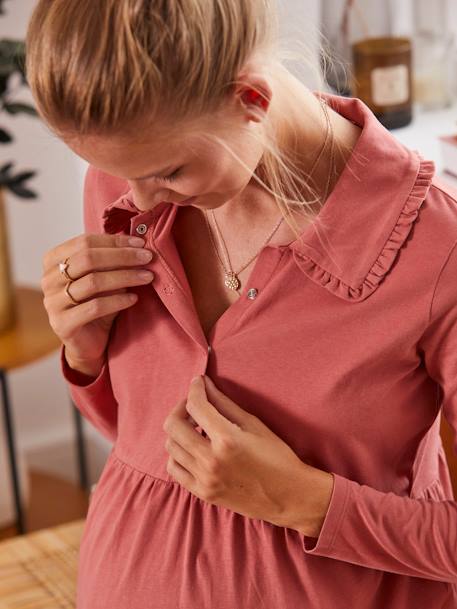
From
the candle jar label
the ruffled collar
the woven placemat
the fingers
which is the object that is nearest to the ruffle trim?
the ruffled collar

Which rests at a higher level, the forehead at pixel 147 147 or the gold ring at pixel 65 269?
the forehead at pixel 147 147

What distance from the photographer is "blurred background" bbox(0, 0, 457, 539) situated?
1907 mm

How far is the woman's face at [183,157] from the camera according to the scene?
97 centimetres

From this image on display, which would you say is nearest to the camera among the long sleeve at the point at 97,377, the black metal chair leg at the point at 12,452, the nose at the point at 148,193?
the nose at the point at 148,193

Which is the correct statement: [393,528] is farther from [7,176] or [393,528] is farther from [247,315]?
[7,176]

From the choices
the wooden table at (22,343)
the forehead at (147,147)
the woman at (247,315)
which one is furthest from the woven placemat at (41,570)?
the forehead at (147,147)

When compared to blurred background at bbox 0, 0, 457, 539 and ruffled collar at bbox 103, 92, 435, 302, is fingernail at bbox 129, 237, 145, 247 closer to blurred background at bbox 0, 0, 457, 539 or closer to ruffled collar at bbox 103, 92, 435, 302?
ruffled collar at bbox 103, 92, 435, 302

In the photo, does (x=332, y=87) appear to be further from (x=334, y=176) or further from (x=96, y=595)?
(x=96, y=595)

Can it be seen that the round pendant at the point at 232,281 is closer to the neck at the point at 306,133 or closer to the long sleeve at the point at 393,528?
the neck at the point at 306,133

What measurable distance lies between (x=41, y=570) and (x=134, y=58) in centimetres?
96

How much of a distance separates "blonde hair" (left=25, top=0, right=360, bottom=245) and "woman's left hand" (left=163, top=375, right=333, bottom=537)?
0.29 m

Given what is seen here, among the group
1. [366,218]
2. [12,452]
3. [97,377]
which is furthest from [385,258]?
[12,452]

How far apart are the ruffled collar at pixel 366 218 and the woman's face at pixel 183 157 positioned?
102 millimetres

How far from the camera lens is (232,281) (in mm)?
1191
